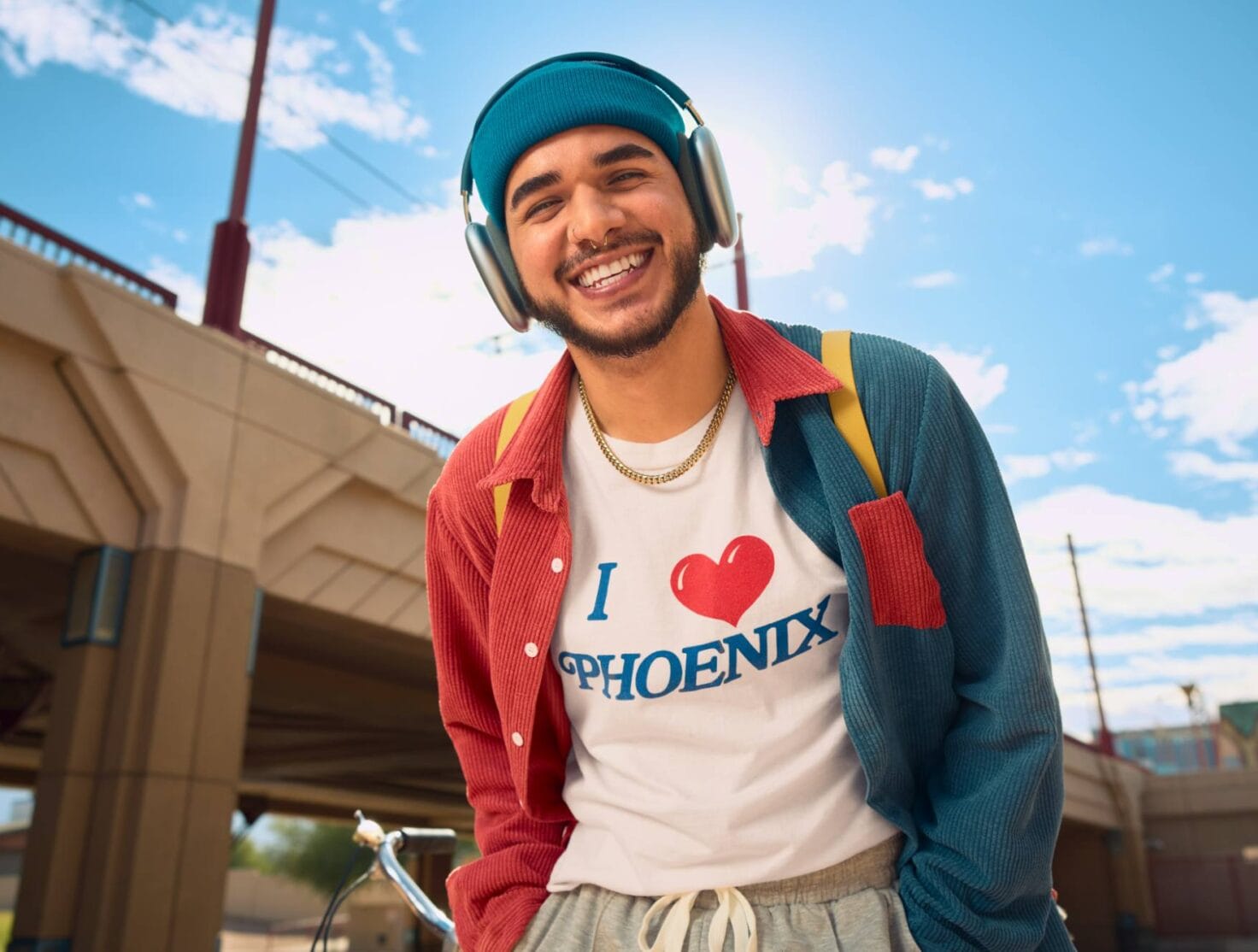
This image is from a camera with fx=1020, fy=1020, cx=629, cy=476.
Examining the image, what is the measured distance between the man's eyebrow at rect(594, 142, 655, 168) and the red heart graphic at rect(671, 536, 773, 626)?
0.69m

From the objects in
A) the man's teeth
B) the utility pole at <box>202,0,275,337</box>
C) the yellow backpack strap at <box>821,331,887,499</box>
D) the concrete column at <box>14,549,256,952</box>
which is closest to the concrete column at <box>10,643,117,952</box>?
the concrete column at <box>14,549,256,952</box>

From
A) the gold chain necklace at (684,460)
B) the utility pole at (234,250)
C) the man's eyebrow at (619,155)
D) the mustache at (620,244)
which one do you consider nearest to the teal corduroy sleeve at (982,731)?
the gold chain necklace at (684,460)

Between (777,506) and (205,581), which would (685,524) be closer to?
(777,506)

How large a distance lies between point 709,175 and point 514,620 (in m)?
0.89

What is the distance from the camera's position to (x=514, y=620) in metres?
1.76

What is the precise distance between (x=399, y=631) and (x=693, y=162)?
888 centimetres

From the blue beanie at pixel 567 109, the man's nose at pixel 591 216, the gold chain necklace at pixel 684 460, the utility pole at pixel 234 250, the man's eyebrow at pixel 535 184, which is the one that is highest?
the utility pole at pixel 234 250

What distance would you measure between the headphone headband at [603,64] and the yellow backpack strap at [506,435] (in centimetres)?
38

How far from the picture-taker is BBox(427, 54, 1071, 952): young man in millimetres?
1465

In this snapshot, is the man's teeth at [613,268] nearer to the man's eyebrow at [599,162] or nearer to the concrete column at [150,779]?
the man's eyebrow at [599,162]

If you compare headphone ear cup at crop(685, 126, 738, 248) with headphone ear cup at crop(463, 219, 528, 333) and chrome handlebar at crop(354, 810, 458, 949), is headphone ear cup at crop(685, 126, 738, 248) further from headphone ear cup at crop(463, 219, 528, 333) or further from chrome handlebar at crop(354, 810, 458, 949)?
chrome handlebar at crop(354, 810, 458, 949)

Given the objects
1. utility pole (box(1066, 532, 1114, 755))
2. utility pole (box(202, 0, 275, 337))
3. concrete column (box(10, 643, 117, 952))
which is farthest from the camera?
utility pole (box(1066, 532, 1114, 755))

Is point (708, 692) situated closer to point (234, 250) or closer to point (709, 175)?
point (709, 175)

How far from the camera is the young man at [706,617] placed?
4.81 feet
